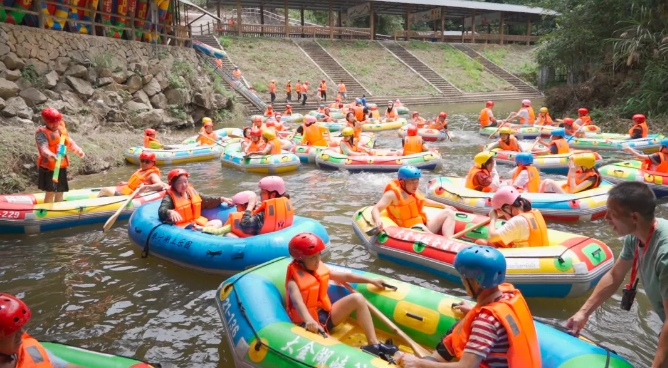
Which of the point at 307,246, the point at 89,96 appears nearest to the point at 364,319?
the point at 307,246

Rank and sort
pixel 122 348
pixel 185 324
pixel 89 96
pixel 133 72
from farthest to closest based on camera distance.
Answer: pixel 133 72, pixel 89 96, pixel 185 324, pixel 122 348

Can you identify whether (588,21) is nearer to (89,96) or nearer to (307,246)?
(89,96)

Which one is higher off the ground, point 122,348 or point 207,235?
point 207,235

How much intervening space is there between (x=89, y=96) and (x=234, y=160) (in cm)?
514

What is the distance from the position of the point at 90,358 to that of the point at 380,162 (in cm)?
793

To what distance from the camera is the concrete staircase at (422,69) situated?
28.7 metres

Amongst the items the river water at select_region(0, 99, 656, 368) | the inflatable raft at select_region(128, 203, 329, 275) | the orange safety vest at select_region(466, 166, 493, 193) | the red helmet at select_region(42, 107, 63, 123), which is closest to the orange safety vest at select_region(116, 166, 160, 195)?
the river water at select_region(0, 99, 656, 368)

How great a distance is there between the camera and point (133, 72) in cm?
1507

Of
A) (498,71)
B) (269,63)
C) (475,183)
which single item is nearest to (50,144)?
(475,183)

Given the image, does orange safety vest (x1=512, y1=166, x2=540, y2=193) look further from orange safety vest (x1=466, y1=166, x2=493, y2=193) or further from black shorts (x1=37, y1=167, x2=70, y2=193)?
black shorts (x1=37, y1=167, x2=70, y2=193)

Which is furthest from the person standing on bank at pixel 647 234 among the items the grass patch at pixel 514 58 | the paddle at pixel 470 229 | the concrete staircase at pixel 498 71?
the grass patch at pixel 514 58

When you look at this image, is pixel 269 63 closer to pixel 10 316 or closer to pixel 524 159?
pixel 524 159

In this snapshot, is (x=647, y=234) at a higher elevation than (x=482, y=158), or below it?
higher

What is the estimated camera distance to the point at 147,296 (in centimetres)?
517
